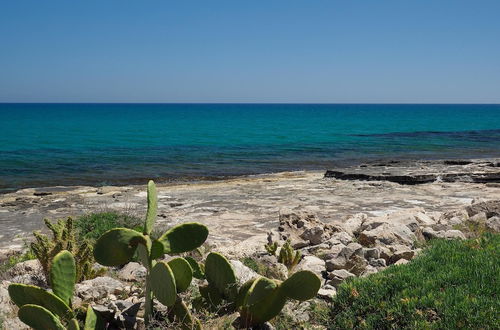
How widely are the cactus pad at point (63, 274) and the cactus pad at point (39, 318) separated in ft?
1.00

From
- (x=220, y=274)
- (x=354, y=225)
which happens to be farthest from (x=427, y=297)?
(x=354, y=225)

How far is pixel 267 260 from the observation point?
789cm

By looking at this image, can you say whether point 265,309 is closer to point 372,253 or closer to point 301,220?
point 372,253

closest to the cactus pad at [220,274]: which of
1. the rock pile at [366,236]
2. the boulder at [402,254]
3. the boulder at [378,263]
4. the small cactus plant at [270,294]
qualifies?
the small cactus plant at [270,294]

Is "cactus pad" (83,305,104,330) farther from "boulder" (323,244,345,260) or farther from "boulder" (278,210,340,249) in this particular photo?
"boulder" (278,210,340,249)

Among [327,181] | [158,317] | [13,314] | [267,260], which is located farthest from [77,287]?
[327,181]

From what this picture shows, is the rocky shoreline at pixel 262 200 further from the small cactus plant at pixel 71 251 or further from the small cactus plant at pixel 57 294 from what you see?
the small cactus plant at pixel 57 294

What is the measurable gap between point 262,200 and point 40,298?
421 inches

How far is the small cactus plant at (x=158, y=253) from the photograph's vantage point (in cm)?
511

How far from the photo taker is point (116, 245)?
16.9ft

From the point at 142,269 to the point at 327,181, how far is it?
13381 millimetres

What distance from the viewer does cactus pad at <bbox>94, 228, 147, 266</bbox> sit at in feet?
16.9

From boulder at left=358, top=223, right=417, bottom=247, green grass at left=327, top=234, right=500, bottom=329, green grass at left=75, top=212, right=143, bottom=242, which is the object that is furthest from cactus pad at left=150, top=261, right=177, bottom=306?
green grass at left=75, top=212, right=143, bottom=242

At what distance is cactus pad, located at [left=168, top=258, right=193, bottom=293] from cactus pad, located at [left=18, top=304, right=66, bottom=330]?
1.14 m
